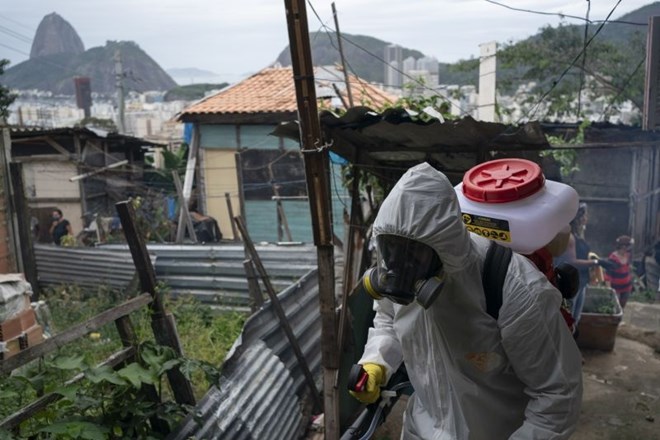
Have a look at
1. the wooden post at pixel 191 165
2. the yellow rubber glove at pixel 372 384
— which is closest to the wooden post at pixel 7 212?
the wooden post at pixel 191 165

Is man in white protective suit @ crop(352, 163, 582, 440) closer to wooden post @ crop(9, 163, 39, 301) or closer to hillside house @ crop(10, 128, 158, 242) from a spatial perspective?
wooden post @ crop(9, 163, 39, 301)

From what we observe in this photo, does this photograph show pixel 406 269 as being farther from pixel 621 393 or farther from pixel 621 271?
pixel 621 271

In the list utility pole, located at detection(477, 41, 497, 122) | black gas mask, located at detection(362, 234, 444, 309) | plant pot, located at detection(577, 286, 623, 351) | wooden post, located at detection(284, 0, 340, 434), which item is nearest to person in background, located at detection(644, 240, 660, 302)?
utility pole, located at detection(477, 41, 497, 122)

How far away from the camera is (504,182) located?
230cm

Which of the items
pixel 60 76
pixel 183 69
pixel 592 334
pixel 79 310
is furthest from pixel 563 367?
pixel 183 69

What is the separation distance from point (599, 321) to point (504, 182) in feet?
15.3

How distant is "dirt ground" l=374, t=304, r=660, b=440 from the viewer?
4.72 meters

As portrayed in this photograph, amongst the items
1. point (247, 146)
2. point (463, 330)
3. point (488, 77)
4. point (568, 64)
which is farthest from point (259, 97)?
point (463, 330)

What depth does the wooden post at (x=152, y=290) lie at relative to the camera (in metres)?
3.40

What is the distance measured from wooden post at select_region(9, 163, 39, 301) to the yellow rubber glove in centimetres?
751

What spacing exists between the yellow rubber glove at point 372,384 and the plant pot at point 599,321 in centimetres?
461

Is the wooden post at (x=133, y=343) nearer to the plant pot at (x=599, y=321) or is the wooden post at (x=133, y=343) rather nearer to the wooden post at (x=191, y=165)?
the plant pot at (x=599, y=321)

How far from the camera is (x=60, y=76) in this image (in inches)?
1555

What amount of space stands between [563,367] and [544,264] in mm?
581
